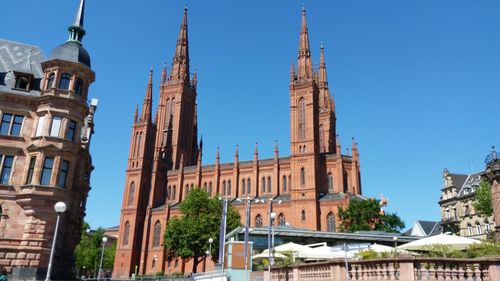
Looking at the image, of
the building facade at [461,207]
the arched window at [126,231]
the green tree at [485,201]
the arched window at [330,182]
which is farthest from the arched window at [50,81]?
the building facade at [461,207]

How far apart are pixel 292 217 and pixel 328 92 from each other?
122 feet

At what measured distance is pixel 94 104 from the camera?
46.8 m

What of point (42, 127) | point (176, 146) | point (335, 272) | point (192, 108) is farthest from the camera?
point (192, 108)

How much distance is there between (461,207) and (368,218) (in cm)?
2129

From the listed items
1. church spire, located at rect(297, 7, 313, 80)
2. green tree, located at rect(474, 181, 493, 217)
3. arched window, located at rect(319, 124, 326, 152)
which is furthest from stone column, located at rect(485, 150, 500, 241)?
arched window, located at rect(319, 124, 326, 152)

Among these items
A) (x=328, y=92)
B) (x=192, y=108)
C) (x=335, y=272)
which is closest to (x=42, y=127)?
(x=335, y=272)

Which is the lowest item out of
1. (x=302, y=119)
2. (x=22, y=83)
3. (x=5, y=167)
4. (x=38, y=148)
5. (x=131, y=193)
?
(x=5, y=167)

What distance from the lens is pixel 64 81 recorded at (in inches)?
1253

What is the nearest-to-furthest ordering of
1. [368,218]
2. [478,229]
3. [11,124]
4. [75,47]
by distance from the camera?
[11,124] < [75,47] < [368,218] < [478,229]

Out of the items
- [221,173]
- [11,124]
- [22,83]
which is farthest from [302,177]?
[11,124]

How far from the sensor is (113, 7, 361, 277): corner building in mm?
66312

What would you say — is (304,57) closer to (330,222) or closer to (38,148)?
(330,222)

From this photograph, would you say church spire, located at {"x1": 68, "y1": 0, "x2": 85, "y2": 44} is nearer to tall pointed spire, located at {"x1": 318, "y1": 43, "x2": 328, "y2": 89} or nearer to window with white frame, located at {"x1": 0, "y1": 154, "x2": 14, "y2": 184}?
window with white frame, located at {"x1": 0, "y1": 154, "x2": 14, "y2": 184}

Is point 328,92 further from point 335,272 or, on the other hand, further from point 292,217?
point 335,272
